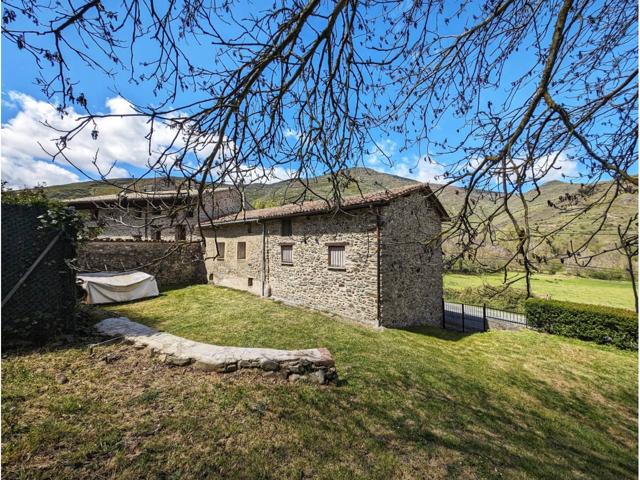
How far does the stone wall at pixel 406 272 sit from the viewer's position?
402 inches

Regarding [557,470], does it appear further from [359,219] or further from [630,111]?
[359,219]

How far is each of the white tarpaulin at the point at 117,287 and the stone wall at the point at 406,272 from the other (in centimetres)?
1038

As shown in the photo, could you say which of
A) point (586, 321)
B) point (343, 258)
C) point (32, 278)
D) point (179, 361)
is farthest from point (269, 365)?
point (586, 321)

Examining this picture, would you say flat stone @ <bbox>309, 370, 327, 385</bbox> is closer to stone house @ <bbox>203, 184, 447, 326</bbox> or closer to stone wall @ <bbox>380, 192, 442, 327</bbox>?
stone house @ <bbox>203, 184, 447, 326</bbox>

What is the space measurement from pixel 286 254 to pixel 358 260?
4059 mm

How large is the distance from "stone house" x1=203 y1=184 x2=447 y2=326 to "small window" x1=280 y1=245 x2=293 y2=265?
0.12ft

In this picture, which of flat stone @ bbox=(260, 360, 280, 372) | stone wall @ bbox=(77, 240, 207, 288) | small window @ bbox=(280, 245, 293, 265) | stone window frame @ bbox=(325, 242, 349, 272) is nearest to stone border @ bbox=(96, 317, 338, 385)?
flat stone @ bbox=(260, 360, 280, 372)

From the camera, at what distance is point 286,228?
1313 centimetres

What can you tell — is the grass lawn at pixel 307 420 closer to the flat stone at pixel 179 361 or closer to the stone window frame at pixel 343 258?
the flat stone at pixel 179 361

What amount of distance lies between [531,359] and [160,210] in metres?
11.3

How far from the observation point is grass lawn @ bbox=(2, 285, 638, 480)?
2861 millimetres

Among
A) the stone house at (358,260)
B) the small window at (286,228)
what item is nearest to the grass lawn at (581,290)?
the stone house at (358,260)

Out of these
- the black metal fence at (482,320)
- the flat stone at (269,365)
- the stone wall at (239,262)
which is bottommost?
the black metal fence at (482,320)

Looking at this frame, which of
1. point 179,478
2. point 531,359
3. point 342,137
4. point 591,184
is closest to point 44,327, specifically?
point 179,478
